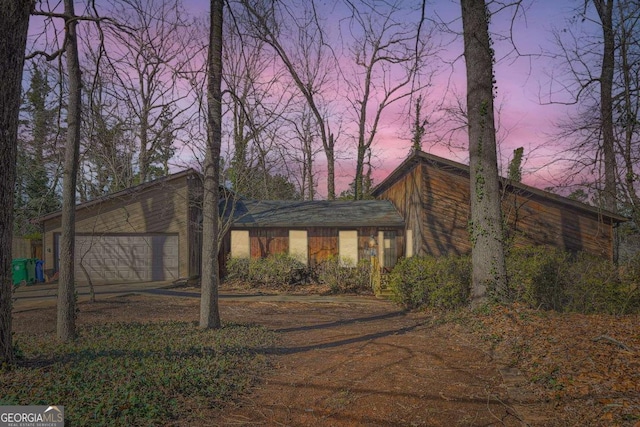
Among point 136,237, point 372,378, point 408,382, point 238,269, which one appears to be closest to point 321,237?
point 238,269

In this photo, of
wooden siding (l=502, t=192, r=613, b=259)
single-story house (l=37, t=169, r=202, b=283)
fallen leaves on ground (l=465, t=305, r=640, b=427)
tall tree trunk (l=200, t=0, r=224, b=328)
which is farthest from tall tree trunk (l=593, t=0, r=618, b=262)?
single-story house (l=37, t=169, r=202, b=283)

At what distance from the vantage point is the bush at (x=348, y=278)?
18.2m

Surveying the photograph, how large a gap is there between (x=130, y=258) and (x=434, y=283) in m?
15.7

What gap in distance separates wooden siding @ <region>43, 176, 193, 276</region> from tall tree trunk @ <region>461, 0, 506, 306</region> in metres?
14.7

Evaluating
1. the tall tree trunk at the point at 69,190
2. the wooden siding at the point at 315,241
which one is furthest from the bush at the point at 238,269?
the tall tree trunk at the point at 69,190

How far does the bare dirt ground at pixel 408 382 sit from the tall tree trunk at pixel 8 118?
8.17 ft

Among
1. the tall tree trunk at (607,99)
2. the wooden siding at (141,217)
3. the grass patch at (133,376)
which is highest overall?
the tall tree trunk at (607,99)

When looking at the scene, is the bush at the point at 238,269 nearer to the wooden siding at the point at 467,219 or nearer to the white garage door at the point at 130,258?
the white garage door at the point at 130,258

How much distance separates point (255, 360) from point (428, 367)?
2739 mm

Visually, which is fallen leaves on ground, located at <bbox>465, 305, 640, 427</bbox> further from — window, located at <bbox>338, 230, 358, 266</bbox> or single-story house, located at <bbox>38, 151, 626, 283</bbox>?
window, located at <bbox>338, 230, 358, 266</bbox>

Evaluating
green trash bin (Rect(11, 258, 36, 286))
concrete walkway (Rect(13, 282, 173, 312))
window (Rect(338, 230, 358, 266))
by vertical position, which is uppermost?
window (Rect(338, 230, 358, 266))

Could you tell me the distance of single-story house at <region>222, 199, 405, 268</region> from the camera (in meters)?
20.8

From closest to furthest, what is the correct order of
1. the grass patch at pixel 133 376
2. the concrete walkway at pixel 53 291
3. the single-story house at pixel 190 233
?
the grass patch at pixel 133 376, the concrete walkway at pixel 53 291, the single-story house at pixel 190 233

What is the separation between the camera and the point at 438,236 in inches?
701
